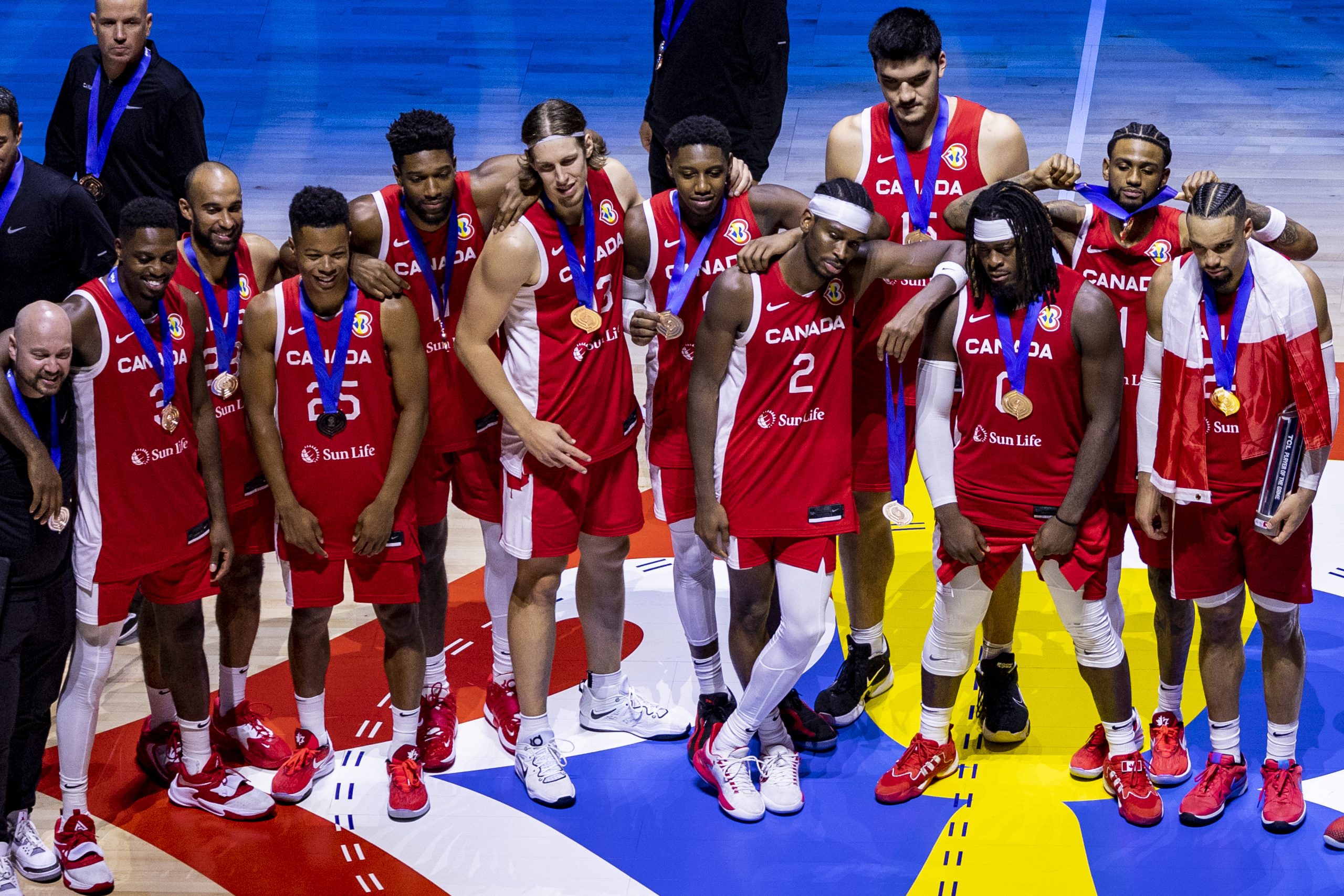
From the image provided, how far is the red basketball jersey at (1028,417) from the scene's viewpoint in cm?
451

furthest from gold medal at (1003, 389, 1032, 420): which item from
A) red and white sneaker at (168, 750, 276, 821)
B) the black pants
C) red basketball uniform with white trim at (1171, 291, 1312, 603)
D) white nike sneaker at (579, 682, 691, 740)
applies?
the black pants

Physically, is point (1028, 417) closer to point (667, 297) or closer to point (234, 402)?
point (667, 297)

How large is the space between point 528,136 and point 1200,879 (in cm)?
297

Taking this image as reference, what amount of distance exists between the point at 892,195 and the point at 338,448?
6.50ft

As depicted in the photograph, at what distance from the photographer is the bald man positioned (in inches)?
168

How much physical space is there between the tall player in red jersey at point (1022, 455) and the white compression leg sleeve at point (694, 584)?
2.48ft

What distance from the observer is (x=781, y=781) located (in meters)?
5.01

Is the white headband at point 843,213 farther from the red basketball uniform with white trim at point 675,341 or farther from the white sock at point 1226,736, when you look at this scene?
the white sock at point 1226,736

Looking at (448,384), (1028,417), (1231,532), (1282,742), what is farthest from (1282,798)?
(448,384)

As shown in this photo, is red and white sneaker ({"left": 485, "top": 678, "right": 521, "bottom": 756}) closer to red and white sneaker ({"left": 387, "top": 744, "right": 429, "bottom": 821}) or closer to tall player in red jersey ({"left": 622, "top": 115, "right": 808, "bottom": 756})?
red and white sneaker ({"left": 387, "top": 744, "right": 429, "bottom": 821})

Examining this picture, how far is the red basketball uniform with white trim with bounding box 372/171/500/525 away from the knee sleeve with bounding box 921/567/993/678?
1526 millimetres

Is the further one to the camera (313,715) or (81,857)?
(313,715)

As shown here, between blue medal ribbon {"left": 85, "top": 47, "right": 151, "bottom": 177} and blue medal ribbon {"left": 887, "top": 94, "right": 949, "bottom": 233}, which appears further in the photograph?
blue medal ribbon {"left": 85, "top": 47, "right": 151, "bottom": 177}

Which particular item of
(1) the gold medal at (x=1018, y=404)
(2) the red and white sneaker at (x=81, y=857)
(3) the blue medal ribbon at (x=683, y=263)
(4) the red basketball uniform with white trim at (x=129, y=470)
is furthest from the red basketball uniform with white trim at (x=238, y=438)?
(1) the gold medal at (x=1018, y=404)
